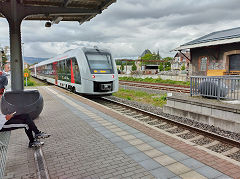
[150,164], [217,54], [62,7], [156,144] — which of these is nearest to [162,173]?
[150,164]

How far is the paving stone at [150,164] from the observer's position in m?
3.56

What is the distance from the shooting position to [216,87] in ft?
25.3

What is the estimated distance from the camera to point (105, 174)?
10.9 feet

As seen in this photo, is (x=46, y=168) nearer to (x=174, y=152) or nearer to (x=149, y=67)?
(x=174, y=152)

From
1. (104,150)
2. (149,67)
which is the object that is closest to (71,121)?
(104,150)

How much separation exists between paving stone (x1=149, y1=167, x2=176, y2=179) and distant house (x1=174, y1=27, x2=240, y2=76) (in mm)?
14993

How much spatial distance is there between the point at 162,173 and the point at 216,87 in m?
5.49

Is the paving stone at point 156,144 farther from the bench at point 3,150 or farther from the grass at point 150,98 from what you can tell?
the grass at point 150,98

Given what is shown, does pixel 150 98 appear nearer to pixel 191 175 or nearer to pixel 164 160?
pixel 164 160

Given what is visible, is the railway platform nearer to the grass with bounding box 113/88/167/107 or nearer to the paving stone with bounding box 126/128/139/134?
the paving stone with bounding box 126/128/139/134

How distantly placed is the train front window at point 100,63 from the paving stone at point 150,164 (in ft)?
27.2

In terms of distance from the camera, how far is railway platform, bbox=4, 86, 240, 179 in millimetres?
3367

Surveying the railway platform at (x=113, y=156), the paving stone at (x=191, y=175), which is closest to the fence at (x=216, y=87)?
the railway platform at (x=113, y=156)

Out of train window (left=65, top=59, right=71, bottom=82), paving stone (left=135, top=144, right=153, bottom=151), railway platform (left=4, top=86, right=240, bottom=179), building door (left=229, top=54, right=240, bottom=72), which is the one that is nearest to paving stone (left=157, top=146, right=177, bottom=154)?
railway platform (left=4, top=86, right=240, bottom=179)
